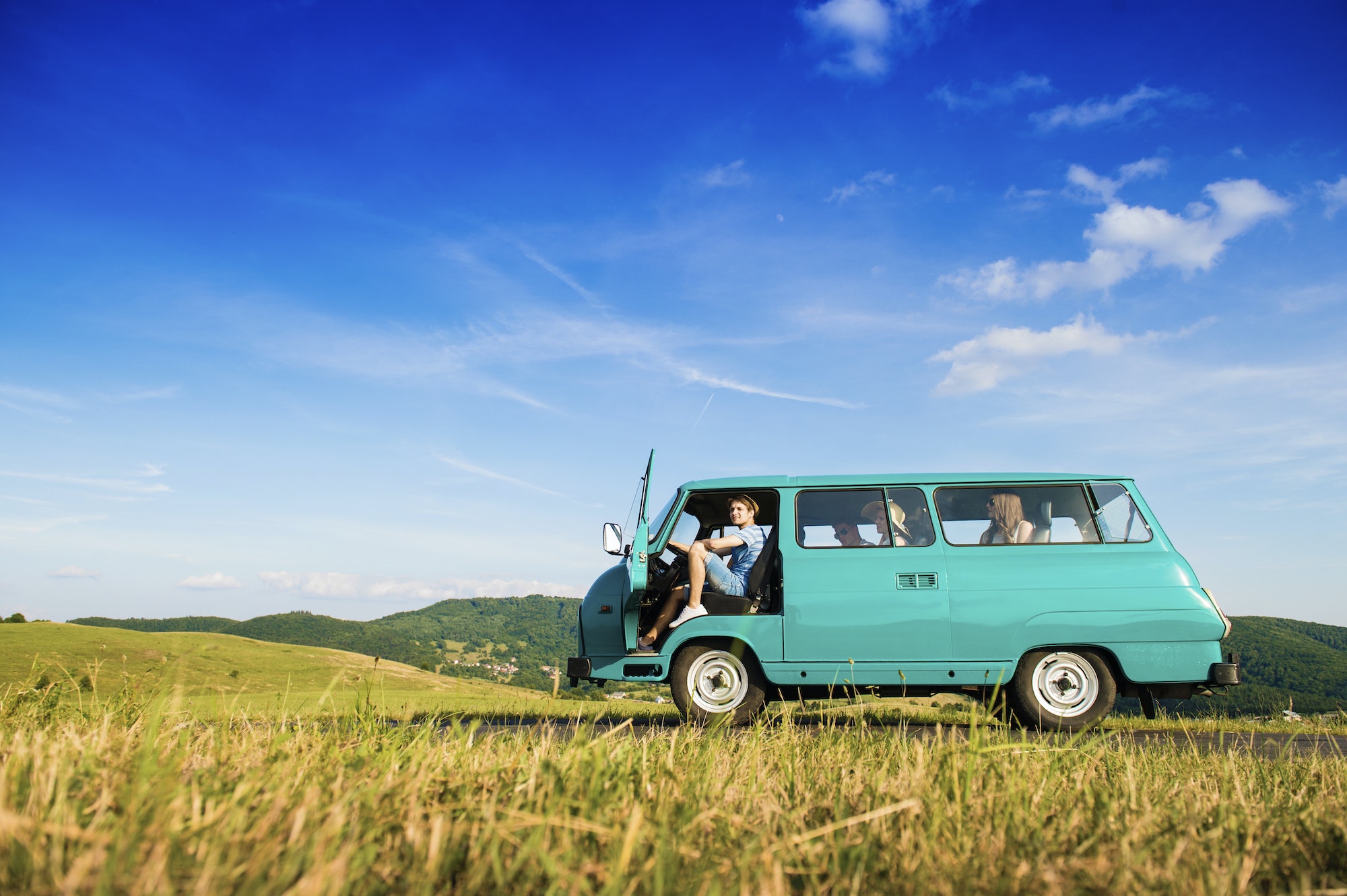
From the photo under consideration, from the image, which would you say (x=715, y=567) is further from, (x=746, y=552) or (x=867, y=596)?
(x=867, y=596)

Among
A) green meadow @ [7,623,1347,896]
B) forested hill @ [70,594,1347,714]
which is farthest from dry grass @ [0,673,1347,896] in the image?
forested hill @ [70,594,1347,714]

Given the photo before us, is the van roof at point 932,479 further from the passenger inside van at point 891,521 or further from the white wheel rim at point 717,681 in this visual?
the white wheel rim at point 717,681

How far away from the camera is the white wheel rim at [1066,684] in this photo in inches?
266

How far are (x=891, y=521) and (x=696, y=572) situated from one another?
5.91ft

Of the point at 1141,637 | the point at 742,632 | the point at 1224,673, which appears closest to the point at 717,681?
the point at 742,632

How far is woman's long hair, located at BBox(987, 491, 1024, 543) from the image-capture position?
7148 mm

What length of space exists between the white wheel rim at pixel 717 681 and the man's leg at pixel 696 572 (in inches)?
18.5

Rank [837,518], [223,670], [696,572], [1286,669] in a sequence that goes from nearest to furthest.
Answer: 1. [696,572]
2. [837,518]
3. [223,670]
4. [1286,669]

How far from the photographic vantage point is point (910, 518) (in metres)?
7.19

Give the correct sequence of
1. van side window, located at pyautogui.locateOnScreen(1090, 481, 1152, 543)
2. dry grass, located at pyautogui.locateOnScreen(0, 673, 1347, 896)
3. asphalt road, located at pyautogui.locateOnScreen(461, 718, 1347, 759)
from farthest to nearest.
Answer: van side window, located at pyautogui.locateOnScreen(1090, 481, 1152, 543) < asphalt road, located at pyautogui.locateOnScreen(461, 718, 1347, 759) < dry grass, located at pyautogui.locateOnScreen(0, 673, 1347, 896)

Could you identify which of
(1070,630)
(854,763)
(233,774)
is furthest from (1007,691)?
(233,774)

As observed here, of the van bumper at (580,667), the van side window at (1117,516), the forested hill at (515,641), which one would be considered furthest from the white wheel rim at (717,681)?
the forested hill at (515,641)

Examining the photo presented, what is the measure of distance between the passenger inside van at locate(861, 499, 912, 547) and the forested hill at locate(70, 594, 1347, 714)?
27.1m

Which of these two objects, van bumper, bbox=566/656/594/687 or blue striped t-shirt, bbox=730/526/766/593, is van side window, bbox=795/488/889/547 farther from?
van bumper, bbox=566/656/594/687
